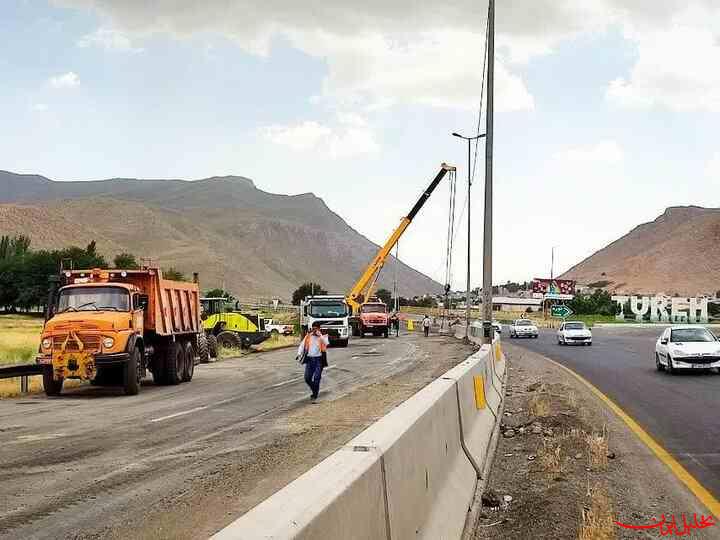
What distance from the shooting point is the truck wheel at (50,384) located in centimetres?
2128

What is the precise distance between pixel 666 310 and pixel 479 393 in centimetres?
13261

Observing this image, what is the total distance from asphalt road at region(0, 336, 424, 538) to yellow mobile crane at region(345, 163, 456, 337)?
32.1 meters

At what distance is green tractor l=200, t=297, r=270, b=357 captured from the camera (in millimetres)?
43438

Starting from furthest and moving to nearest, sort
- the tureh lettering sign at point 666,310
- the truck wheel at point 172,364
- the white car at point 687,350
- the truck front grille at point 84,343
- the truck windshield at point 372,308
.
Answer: the tureh lettering sign at point 666,310, the truck windshield at point 372,308, the white car at point 687,350, the truck wheel at point 172,364, the truck front grille at point 84,343

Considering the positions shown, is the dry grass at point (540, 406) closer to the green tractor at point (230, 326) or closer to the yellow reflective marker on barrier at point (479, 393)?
the yellow reflective marker on barrier at point (479, 393)

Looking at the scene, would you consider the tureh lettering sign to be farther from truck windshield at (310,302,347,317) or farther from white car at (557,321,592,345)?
truck windshield at (310,302,347,317)

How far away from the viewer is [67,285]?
74.7ft

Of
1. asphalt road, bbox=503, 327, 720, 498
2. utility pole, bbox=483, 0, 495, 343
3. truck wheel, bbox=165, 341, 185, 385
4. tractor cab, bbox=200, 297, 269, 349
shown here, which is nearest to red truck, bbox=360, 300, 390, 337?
tractor cab, bbox=200, 297, 269, 349

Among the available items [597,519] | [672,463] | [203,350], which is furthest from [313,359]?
[203,350]

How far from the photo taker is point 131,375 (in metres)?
21.5

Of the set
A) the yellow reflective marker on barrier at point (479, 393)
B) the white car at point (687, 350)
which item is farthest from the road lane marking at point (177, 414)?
the white car at point (687, 350)

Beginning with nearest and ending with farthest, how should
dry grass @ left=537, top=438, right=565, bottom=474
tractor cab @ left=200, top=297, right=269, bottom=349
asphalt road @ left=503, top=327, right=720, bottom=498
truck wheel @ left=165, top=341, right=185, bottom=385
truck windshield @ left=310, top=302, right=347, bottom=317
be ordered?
dry grass @ left=537, top=438, right=565, bottom=474 → asphalt road @ left=503, top=327, right=720, bottom=498 → truck wheel @ left=165, top=341, right=185, bottom=385 → tractor cab @ left=200, top=297, right=269, bottom=349 → truck windshield @ left=310, top=302, right=347, bottom=317

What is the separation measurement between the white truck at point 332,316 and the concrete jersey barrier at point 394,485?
1512 inches

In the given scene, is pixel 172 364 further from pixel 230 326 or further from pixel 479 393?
pixel 230 326
